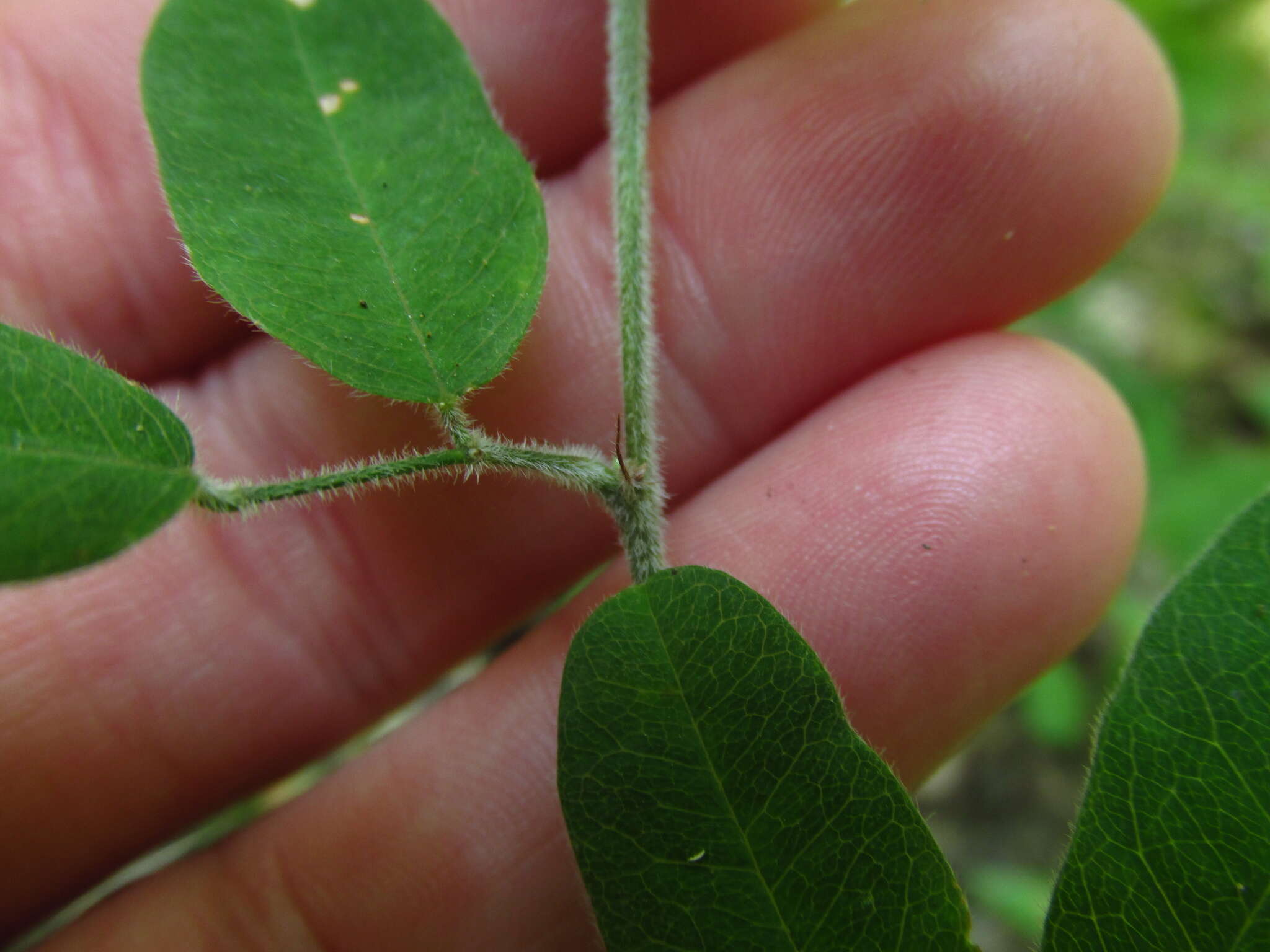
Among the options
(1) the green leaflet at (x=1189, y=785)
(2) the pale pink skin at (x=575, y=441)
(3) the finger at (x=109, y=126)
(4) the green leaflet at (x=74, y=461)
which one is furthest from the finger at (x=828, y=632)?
(3) the finger at (x=109, y=126)

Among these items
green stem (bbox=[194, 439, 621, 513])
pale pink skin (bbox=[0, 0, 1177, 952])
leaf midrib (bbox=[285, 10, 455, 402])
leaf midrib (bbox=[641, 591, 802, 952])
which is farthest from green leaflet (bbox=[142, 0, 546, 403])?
leaf midrib (bbox=[641, 591, 802, 952])

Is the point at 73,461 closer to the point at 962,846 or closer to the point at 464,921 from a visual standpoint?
the point at 464,921

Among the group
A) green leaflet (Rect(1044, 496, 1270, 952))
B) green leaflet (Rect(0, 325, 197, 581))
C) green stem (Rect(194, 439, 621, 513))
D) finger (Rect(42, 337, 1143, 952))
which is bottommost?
finger (Rect(42, 337, 1143, 952))

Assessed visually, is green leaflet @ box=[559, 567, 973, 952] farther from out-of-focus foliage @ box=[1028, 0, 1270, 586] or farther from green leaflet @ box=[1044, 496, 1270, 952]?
out-of-focus foliage @ box=[1028, 0, 1270, 586]

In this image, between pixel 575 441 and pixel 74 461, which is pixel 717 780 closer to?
pixel 74 461

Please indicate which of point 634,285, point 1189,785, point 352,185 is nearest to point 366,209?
point 352,185

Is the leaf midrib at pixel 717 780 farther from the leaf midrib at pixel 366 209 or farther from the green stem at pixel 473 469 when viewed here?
the leaf midrib at pixel 366 209
